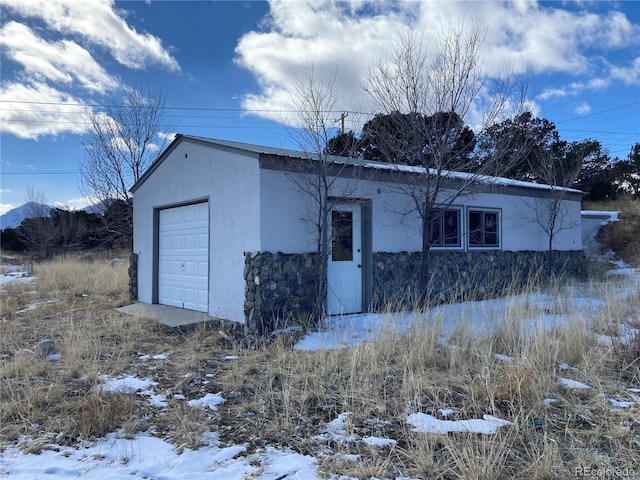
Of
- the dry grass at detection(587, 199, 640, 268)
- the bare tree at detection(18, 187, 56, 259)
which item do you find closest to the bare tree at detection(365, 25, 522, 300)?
the dry grass at detection(587, 199, 640, 268)

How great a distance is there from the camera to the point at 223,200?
7883mm

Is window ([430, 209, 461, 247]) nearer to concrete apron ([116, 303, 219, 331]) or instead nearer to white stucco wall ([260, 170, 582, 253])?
white stucco wall ([260, 170, 582, 253])

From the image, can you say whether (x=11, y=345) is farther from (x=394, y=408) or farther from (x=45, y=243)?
(x=45, y=243)

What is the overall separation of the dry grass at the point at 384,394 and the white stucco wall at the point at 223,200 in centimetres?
126

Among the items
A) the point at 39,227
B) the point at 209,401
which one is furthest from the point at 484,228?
the point at 39,227

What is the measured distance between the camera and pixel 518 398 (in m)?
3.85

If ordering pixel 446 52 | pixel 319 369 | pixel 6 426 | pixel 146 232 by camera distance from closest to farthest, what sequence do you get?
pixel 6 426
pixel 319 369
pixel 446 52
pixel 146 232

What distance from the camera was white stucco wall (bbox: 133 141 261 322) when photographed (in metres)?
7.27

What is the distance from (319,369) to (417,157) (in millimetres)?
5286

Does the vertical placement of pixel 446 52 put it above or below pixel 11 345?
above

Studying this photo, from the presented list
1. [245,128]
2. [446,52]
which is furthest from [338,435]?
[245,128]

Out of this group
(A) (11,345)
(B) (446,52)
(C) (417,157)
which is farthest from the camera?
(C) (417,157)

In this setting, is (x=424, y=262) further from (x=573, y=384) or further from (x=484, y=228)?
(x=573, y=384)

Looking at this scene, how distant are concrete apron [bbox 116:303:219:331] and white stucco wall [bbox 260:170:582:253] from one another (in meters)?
2.02
